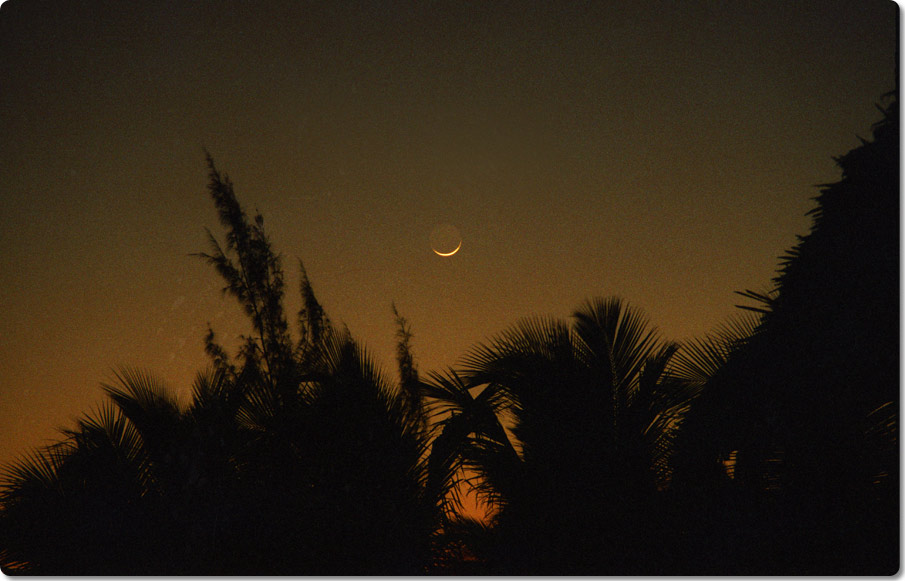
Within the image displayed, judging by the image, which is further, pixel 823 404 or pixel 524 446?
pixel 524 446

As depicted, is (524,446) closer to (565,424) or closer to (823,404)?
(565,424)

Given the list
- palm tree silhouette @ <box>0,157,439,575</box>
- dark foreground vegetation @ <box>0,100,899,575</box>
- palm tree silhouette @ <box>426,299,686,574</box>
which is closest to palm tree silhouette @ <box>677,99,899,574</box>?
dark foreground vegetation @ <box>0,100,899,575</box>

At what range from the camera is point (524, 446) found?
3965mm

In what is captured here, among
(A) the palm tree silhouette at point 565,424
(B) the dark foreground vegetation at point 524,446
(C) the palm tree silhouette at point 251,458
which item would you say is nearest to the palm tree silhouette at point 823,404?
(B) the dark foreground vegetation at point 524,446

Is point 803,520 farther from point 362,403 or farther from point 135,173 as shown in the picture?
point 135,173

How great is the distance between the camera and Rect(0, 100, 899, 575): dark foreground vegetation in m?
3.26

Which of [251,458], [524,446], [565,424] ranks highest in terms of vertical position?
[565,424]

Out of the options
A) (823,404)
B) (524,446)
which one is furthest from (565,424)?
(823,404)

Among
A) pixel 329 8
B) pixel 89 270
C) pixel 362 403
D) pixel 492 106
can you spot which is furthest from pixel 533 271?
pixel 89 270

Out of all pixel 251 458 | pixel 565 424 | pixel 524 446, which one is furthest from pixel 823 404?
pixel 251 458

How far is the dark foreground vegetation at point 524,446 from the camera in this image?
3264 mm

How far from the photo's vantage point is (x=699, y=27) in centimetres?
356

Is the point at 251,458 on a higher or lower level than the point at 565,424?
lower

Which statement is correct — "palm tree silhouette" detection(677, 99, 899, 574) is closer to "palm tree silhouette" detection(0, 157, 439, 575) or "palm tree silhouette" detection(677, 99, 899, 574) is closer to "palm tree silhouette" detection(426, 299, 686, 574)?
"palm tree silhouette" detection(426, 299, 686, 574)
